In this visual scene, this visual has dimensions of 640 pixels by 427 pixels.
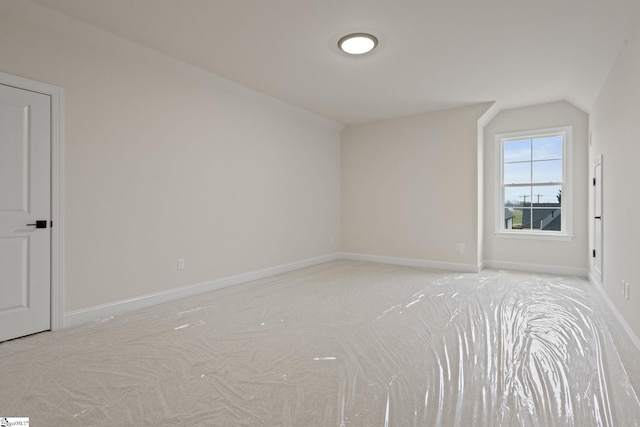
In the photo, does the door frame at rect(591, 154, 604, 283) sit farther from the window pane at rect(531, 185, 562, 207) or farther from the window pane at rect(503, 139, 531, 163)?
the window pane at rect(503, 139, 531, 163)

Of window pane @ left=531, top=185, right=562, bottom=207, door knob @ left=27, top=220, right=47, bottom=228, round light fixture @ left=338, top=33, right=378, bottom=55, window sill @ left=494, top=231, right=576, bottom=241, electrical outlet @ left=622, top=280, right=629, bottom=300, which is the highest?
round light fixture @ left=338, top=33, right=378, bottom=55

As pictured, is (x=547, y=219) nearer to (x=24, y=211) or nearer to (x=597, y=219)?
(x=597, y=219)

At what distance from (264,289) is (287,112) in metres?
2.81

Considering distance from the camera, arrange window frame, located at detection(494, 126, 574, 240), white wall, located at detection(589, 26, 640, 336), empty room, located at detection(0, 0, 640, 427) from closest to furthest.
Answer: empty room, located at detection(0, 0, 640, 427) < white wall, located at detection(589, 26, 640, 336) < window frame, located at detection(494, 126, 574, 240)

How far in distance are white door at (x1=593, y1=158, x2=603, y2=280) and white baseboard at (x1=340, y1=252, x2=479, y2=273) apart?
151cm

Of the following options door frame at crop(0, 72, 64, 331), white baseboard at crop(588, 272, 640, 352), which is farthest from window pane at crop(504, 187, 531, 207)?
door frame at crop(0, 72, 64, 331)

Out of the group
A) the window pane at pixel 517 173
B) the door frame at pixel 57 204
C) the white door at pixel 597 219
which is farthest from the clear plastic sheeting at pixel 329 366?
the window pane at pixel 517 173

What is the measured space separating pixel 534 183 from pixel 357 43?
403cm

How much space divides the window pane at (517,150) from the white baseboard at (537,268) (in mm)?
1727

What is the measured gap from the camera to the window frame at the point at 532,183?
5262mm

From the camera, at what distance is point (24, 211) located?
279 cm

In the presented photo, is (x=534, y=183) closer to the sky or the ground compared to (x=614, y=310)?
closer to the sky

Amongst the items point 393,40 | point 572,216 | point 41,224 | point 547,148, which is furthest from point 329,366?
point 547,148

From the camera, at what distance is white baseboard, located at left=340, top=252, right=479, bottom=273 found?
18.1 feet
